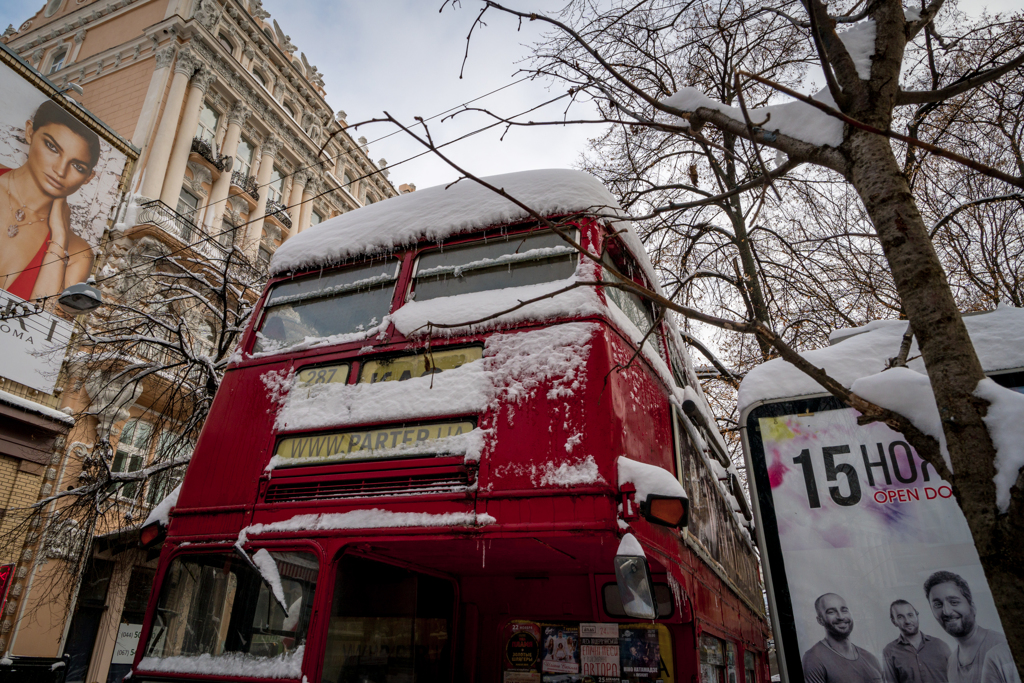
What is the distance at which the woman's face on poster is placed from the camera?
12.6 metres

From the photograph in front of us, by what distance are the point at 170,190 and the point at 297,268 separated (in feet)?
45.5

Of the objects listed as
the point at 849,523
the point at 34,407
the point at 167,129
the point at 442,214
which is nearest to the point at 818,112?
the point at 849,523

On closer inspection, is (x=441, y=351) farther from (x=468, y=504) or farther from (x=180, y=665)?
(x=180, y=665)

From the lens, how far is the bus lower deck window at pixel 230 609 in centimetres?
349

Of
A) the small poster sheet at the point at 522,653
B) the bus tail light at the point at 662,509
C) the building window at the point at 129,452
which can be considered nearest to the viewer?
the bus tail light at the point at 662,509

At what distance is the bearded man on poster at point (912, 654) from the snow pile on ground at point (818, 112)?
2.15m

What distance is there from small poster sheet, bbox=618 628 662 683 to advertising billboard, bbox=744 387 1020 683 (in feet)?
6.46

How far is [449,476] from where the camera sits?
11.5ft

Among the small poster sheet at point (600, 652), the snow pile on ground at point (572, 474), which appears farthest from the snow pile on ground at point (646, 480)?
the small poster sheet at point (600, 652)

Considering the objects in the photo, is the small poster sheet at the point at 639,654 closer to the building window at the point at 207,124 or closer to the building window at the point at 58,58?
the building window at the point at 207,124

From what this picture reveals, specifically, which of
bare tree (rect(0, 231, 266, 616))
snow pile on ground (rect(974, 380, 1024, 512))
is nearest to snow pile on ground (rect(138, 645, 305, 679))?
snow pile on ground (rect(974, 380, 1024, 512))

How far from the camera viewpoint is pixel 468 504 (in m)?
3.40

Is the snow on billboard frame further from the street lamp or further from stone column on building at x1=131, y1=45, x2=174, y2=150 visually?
stone column on building at x1=131, y1=45, x2=174, y2=150

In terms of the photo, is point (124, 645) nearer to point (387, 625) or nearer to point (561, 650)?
point (387, 625)
